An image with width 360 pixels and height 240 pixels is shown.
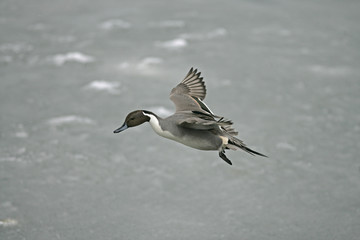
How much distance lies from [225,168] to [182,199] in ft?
1.94

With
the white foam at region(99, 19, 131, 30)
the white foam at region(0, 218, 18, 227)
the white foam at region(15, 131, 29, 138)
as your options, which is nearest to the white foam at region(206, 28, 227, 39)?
the white foam at region(99, 19, 131, 30)

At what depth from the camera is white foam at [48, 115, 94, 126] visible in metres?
5.02

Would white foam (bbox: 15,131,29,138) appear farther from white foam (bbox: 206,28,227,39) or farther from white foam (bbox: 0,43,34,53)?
white foam (bbox: 206,28,227,39)

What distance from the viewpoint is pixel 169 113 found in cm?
519

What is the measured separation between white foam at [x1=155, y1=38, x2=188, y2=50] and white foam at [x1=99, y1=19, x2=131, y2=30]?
Answer: 24.8 inches

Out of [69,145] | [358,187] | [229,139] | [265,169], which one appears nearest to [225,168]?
[265,169]

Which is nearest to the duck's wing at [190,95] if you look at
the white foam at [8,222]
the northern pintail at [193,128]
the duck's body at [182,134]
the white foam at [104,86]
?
the northern pintail at [193,128]

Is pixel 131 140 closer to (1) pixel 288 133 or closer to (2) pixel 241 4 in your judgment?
(1) pixel 288 133

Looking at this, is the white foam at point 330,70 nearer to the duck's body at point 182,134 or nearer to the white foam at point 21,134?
the white foam at point 21,134

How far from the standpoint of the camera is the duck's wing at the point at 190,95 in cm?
314

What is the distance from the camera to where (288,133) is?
4.96 m

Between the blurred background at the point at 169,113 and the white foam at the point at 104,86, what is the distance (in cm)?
2

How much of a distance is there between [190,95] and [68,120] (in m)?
2.05

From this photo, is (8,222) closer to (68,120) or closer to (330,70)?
(68,120)
